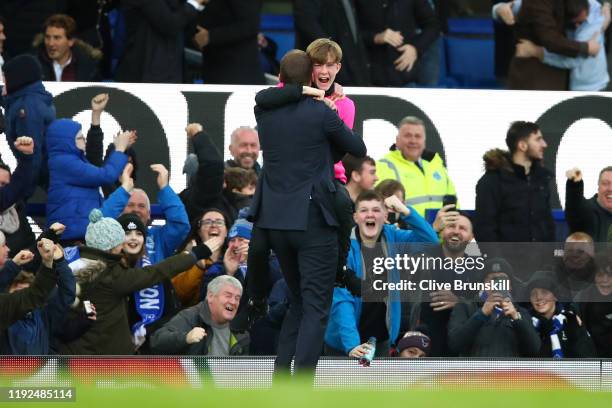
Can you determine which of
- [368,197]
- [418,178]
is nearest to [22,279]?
[368,197]

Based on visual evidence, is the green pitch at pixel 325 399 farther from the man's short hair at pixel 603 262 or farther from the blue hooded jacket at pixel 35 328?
the man's short hair at pixel 603 262

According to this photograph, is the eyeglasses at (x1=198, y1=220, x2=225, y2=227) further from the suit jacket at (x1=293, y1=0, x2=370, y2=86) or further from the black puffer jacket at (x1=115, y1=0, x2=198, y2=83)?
the suit jacket at (x1=293, y1=0, x2=370, y2=86)

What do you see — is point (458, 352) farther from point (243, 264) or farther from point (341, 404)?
point (341, 404)

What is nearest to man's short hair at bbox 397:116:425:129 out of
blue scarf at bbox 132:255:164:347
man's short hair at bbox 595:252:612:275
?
man's short hair at bbox 595:252:612:275

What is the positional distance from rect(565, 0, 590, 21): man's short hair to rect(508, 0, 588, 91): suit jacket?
1.9 inches

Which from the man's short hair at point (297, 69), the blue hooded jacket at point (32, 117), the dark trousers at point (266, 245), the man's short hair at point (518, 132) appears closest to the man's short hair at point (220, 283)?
the dark trousers at point (266, 245)

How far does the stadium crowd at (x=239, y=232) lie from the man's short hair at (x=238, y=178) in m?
0.02

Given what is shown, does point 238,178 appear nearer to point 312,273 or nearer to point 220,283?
point 220,283

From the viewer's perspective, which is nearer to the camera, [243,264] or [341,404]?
[341,404]

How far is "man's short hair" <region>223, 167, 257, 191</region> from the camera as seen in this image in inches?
498

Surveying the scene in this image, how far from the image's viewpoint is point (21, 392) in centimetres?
986

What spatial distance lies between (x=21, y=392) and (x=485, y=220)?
4.18m

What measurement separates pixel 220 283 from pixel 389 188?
1689 millimetres

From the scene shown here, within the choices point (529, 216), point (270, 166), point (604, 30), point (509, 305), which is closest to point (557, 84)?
point (604, 30)
